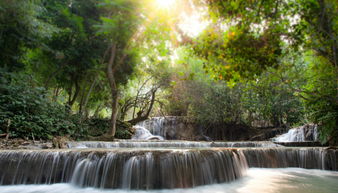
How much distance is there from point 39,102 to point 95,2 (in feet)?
21.4

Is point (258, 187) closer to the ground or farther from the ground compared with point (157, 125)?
closer to the ground

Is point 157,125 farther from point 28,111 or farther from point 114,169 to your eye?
point 114,169

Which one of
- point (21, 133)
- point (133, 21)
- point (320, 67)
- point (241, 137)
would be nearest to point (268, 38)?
point (320, 67)

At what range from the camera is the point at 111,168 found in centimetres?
501

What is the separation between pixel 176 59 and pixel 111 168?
19.5 ft

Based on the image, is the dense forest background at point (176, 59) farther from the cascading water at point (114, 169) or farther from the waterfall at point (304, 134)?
the cascading water at point (114, 169)

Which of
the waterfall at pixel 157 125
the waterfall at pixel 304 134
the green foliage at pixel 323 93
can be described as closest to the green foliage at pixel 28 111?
the green foliage at pixel 323 93

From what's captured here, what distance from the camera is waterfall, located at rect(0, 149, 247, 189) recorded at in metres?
4.94

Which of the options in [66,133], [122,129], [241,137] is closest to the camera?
[66,133]

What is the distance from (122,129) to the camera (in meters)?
16.0

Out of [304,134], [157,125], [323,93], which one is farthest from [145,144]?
[157,125]

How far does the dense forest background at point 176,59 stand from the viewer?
159 inches

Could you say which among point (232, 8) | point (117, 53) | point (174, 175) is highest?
point (117, 53)

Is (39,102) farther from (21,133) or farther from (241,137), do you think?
(241,137)
